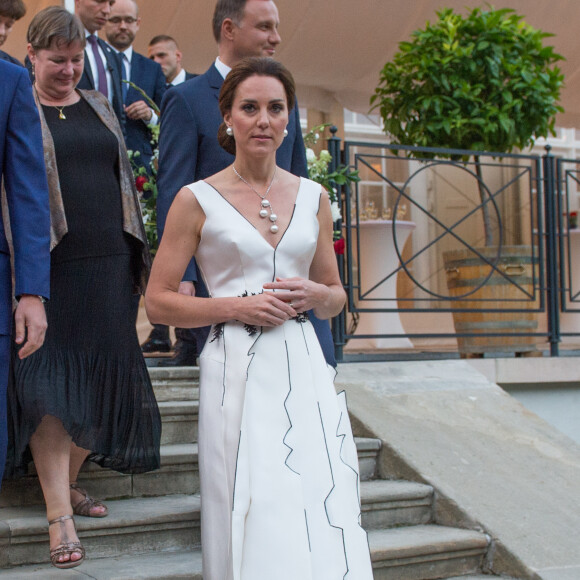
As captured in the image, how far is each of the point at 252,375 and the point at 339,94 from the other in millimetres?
5515

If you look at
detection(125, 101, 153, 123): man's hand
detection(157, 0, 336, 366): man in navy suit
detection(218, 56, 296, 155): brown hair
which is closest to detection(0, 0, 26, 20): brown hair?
detection(157, 0, 336, 366): man in navy suit

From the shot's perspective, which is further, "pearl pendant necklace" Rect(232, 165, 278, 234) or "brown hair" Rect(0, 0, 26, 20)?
"brown hair" Rect(0, 0, 26, 20)

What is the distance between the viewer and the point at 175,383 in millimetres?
4031

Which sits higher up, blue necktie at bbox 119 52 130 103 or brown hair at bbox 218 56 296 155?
blue necktie at bbox 119 52 130 103

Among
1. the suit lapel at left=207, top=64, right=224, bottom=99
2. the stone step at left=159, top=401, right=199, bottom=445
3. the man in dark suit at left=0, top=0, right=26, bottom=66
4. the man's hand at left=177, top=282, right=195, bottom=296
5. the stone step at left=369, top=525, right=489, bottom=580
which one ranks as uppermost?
the man in dark suit at left=0, top=0, right=26, bottom=66

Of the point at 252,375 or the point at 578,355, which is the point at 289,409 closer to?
the point at 252,375

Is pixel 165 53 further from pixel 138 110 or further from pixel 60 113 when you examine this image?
pixel 60 113

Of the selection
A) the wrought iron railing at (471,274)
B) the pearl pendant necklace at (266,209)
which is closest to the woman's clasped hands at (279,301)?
the pearl pendant necklace at (266,209)

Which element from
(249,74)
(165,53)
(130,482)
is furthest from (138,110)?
(249,74)

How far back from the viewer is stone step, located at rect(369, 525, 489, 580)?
10.6ft

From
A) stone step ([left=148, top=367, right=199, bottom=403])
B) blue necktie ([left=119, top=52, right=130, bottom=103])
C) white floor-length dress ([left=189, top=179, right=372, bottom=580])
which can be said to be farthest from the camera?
blue necktie ([left=119, top=52, right=130, bottom=103])

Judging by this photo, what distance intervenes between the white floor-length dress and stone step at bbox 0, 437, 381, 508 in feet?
3.44

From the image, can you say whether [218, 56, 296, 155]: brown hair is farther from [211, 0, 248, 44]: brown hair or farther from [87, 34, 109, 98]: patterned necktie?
[87, 34, 109, 98]: patterned necktie

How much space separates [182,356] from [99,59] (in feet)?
4.95
